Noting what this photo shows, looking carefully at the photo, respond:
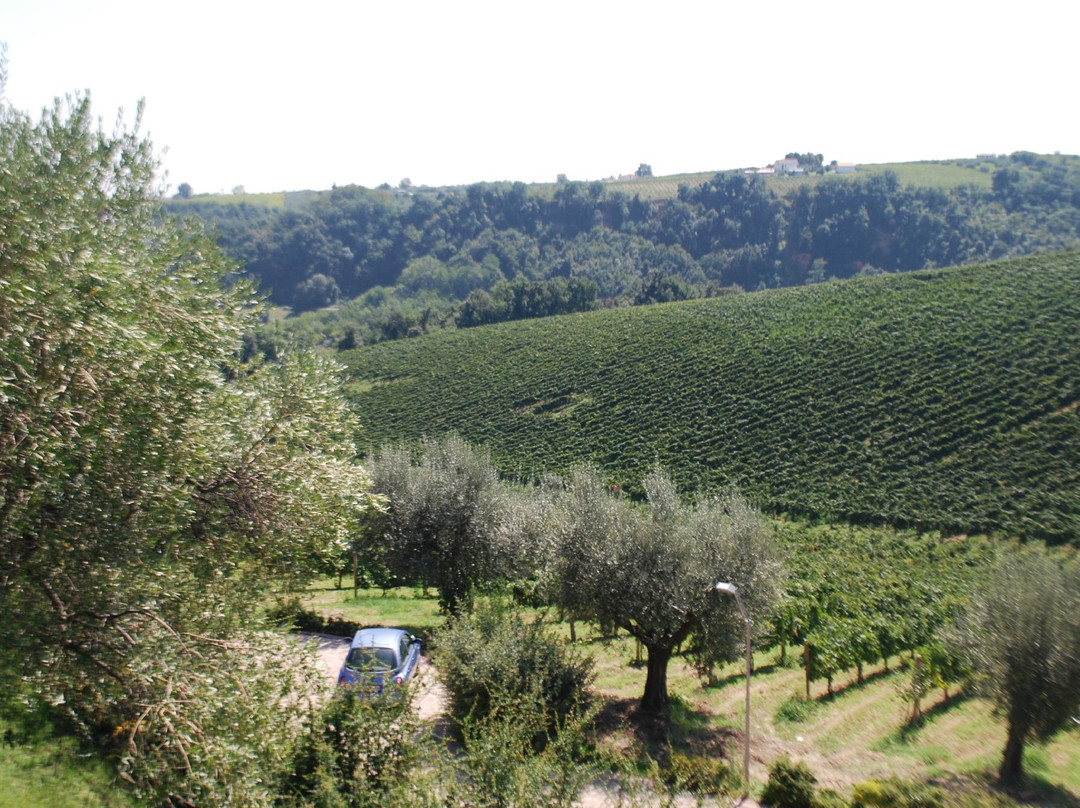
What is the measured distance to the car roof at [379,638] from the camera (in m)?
16.3

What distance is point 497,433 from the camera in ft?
185

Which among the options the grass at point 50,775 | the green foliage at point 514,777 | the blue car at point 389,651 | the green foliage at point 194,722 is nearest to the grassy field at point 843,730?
the blue car at point 389,651

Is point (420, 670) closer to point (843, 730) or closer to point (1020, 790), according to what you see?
point (843, 730)

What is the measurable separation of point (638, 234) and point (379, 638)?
172 m

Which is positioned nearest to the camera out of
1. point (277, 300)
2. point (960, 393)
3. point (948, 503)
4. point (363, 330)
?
point (948, 503)

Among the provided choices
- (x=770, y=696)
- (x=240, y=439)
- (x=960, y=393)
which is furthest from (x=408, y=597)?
(x=960, y=393)

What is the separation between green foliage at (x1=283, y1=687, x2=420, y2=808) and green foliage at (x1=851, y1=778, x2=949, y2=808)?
725 cm

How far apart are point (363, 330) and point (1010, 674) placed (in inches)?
3781

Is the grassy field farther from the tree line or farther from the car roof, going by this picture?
the car roof

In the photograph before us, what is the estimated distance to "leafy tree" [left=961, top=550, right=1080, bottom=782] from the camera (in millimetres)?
12523

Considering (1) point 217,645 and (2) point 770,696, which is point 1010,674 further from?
(1) point 217,645

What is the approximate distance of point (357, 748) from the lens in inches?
369

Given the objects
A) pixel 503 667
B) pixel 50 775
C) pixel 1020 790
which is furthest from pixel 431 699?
pixel 1020 790

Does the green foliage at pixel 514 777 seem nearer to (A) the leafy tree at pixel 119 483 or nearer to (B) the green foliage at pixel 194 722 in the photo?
(B) the green foliage at pixel 194 722
